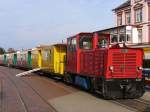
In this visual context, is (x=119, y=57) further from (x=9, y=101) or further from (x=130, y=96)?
(x=9, y=101)

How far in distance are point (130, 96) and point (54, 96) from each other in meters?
3.89

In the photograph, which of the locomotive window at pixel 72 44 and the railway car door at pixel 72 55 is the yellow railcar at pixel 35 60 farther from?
the locomotive window at pixel 72 44

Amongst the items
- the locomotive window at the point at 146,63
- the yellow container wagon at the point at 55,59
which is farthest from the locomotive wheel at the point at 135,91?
the locomotive window at the point at 146,63

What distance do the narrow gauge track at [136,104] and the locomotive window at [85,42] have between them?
4.88 meters

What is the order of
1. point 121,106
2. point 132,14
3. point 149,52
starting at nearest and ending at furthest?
point 121,106
point 149,52
point 132,14

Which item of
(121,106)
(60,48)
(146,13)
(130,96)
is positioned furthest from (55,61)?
(146,13)

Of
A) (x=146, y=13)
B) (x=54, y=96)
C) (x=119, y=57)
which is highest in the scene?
(x=146, y=13)

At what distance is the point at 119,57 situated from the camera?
17750 mm

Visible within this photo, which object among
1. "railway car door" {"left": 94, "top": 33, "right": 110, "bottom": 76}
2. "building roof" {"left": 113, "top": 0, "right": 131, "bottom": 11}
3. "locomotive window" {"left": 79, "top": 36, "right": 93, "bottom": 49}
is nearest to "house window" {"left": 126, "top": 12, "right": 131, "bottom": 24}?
"building roof" {"left": 113, "top": 0, "right": 131, "bottom": 11}

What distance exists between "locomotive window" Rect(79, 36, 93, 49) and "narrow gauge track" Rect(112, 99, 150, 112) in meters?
4.88

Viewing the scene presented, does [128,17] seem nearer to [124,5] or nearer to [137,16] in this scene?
[137,16]

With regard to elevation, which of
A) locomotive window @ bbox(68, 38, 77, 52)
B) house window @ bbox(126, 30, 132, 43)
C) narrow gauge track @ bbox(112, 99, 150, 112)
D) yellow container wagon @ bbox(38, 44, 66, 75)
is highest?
house window @ bbox(126, 30, 132, 43)

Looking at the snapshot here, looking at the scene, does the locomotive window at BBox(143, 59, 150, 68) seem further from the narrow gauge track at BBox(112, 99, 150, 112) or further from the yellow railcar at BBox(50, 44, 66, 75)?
the narrow gauge track at BBox(112, 99, 150, 112)

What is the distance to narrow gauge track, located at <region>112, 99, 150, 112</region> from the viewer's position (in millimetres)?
14461
